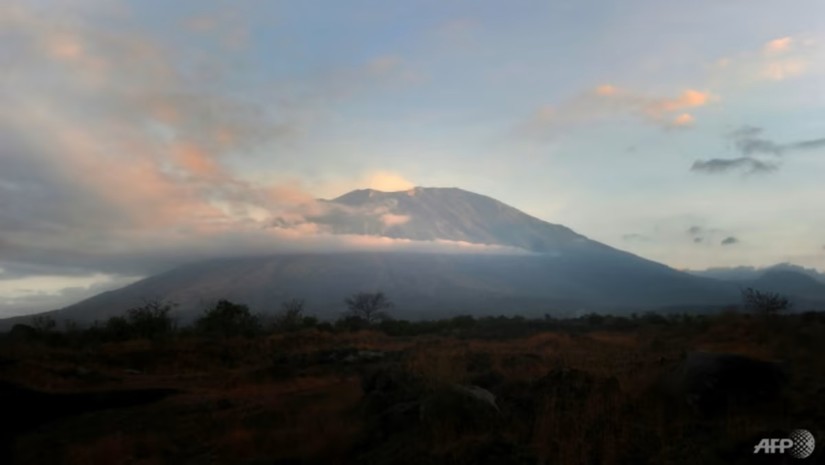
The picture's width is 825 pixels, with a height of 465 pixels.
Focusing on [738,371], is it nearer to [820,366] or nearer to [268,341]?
[820,366]

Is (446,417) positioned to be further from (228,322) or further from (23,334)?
(228,322)

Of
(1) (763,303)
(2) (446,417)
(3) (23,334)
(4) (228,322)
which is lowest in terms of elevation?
(2) (446,417)

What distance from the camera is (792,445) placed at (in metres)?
7.66

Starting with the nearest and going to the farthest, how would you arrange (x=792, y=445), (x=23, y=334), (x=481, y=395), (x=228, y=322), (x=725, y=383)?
(x=792, y=445) → (x=725, y=383) → (x=481, y=395) → (x=23, y=334) → (x=228, y=322)

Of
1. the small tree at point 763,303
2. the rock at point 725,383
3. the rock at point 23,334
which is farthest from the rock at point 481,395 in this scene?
the small tree at point 763,303

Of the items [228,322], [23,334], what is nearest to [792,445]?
[23,334]

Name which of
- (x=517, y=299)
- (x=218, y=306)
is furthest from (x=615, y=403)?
(x=517, y=299)

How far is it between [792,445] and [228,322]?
48.6 metres

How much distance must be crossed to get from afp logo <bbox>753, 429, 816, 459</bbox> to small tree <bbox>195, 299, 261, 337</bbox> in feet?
139

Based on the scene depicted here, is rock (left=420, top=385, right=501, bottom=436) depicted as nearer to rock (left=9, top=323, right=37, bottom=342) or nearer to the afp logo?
the afp logo

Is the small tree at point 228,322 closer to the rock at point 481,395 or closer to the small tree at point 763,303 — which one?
the rock at point 481,395

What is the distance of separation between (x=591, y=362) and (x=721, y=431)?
9225 mm

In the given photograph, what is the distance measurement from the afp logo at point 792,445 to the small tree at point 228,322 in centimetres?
4251

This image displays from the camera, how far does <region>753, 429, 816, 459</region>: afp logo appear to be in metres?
7.48
